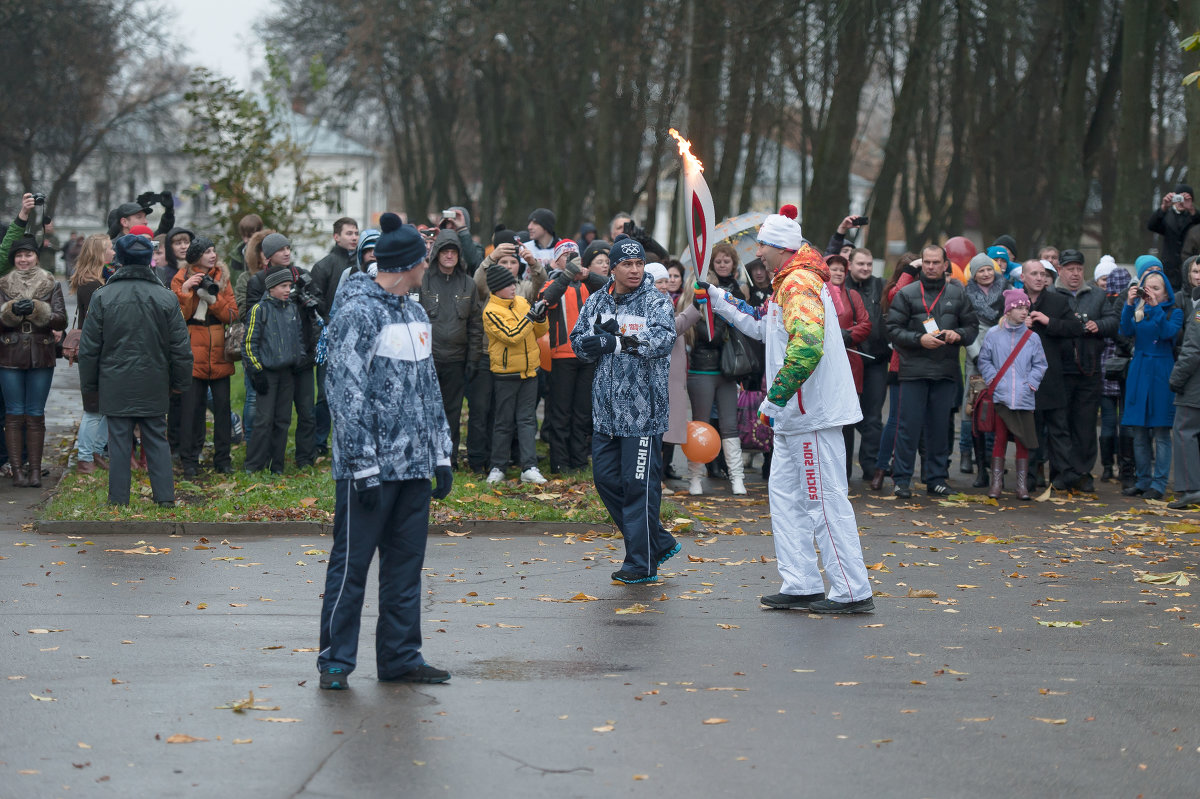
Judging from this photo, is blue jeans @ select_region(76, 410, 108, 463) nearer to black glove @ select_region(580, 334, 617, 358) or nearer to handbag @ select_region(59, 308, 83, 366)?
handbag @ select_region(59, 308, 83, 366)

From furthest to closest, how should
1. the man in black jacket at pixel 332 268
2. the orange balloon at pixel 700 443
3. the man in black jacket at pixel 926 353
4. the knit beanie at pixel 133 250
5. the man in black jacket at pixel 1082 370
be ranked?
the man in black jacket at pixel 332 268 → the man in black jacket at pixel 1082 370 → the man in black jacket at pixel 926 353 → the orange balloon at pixel 700 443 → the knit beanie at pixel 133 250

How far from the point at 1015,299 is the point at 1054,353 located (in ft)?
2.48

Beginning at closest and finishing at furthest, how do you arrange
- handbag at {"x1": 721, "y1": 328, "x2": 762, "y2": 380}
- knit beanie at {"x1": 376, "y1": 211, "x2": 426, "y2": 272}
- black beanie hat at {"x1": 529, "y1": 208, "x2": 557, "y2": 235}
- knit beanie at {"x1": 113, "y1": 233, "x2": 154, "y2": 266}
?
knit beanie at {"x1": 376, "y1": 211, "x2": 426, "y2": 272} < knit beanie at {"x1": 113, "y1": 233, "x2": 154, "y2": 266} < handbag at {"x1": 721, "y1": 328, "x2": 762, "y2": 380} < black beanie hat at {"x1": 529, "y1": 208, "x2": 557, "y2": 235}

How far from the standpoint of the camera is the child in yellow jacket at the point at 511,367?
12.9 meters

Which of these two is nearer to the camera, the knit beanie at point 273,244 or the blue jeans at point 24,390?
the blue jeans at point 24,390

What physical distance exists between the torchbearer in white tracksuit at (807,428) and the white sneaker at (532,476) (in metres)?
4.94

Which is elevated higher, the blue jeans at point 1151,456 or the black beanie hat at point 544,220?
the black beanie hat at point 544,220

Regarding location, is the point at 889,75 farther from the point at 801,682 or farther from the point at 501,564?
the point at 801,682

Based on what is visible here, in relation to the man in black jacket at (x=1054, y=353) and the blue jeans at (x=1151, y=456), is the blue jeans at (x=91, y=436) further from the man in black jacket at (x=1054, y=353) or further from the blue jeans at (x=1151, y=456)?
the blue jeans at (x=1151, y=456)

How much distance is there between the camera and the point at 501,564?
961 centimetres

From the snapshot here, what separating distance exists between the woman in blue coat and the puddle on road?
26.8 feet

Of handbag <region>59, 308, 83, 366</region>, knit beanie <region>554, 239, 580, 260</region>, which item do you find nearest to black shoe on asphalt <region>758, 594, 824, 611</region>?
knit beanie <region>554, 239, 580, 260</region>

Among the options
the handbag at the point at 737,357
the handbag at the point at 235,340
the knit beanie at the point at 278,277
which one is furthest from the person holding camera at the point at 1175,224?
the handbag at the point at 235,340

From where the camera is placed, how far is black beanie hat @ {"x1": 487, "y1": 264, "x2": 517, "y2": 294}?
1274 centimetres
